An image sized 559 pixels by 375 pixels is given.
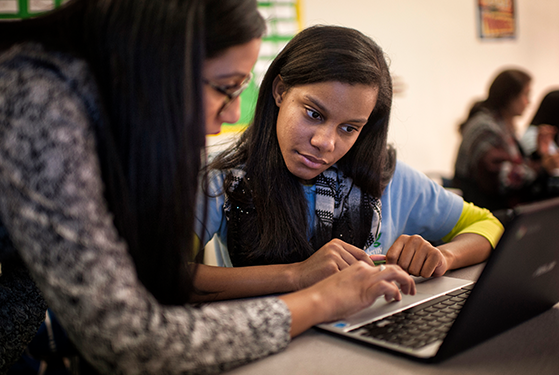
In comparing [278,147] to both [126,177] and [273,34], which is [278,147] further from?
[273,34]

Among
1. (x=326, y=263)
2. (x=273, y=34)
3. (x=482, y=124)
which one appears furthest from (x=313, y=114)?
(x=482, y=124)

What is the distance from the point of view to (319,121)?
3.04 ft

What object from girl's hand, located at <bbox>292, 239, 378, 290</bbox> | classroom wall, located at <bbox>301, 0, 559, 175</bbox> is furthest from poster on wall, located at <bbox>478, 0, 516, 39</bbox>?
girl's hand, located at <bbox>292, 239, 378, 290</bbox>

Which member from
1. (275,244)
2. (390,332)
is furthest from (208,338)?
(275,244)

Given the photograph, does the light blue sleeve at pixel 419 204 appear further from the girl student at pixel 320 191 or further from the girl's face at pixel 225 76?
the girl's face at pixel 225 76

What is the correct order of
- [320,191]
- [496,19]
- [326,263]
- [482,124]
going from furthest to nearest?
[496,19], [482,124], [320,191], [326,263]

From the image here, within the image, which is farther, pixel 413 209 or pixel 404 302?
pixel 413 209

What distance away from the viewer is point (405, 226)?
1.20 meters

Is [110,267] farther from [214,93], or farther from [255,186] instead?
[255,186]

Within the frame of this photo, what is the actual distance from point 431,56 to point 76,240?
3157 millimetres

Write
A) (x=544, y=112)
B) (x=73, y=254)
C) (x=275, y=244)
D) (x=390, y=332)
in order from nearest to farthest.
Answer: (x=73, y=254)
(x=390, y=332)
(x=275, y=244)
(x=544, y=112)

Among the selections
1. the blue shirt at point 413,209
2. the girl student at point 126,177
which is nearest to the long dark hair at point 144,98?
the girl student at point 126,177

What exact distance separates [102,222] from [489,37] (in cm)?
385

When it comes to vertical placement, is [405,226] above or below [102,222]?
below
